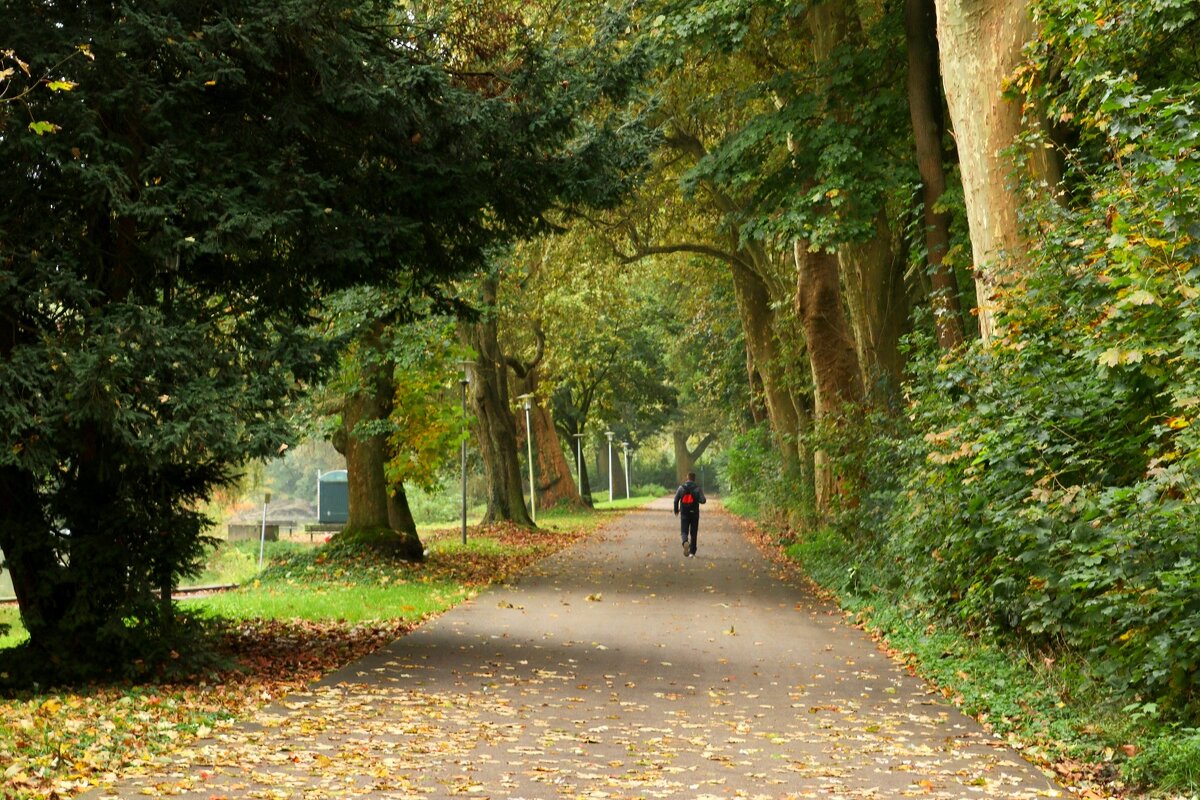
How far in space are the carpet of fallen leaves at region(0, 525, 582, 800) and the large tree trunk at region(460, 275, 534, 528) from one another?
20264mm

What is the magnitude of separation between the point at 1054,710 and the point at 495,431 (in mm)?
28558

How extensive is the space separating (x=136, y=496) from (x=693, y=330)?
35356 mm

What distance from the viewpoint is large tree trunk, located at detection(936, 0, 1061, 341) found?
43.7 feet

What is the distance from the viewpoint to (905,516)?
14109mm

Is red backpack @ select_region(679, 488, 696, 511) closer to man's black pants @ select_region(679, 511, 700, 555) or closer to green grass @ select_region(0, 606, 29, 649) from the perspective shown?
man's black pants @ select_region(679, 511, 700, 555)

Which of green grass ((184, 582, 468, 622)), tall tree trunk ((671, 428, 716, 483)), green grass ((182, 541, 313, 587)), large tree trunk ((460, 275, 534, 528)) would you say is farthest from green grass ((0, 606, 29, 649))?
tall tree trunk ((671, 428, 716, 483))

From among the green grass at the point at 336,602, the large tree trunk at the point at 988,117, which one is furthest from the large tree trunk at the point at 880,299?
the large tree trunk at the point at 988,117

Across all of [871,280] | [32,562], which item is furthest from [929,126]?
[32,562]

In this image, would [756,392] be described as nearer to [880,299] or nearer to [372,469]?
[880,299]

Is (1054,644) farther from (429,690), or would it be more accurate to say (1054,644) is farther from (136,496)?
(136,496)

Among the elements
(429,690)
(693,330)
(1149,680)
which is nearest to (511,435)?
(693,330)

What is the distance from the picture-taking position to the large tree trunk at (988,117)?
43.7 feet

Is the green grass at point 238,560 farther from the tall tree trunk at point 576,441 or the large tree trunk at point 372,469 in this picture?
the tall tree trunk at point 576,441

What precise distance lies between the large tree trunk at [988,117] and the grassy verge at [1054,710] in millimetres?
3331
